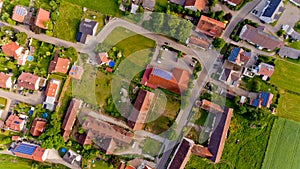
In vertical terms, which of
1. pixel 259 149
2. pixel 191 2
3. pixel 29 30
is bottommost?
pixel 259 149

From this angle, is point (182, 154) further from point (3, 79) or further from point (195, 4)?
point (3, 79)

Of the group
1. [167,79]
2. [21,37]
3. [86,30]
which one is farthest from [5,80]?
→ [167,79]

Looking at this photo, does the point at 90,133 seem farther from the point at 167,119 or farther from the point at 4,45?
the point at 4,45

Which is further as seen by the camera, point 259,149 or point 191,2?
point 259,149

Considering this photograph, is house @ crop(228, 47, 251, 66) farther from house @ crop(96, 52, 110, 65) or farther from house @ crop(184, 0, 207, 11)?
house @ crop(96, 52, 110, 65)

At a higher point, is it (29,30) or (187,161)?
(29,30)

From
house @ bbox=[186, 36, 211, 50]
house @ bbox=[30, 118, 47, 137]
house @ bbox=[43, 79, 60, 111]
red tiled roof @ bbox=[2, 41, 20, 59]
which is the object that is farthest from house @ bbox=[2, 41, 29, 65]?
house @ bbox=[186, 36, 211, 50]

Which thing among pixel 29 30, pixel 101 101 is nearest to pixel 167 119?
pixel 101 101
